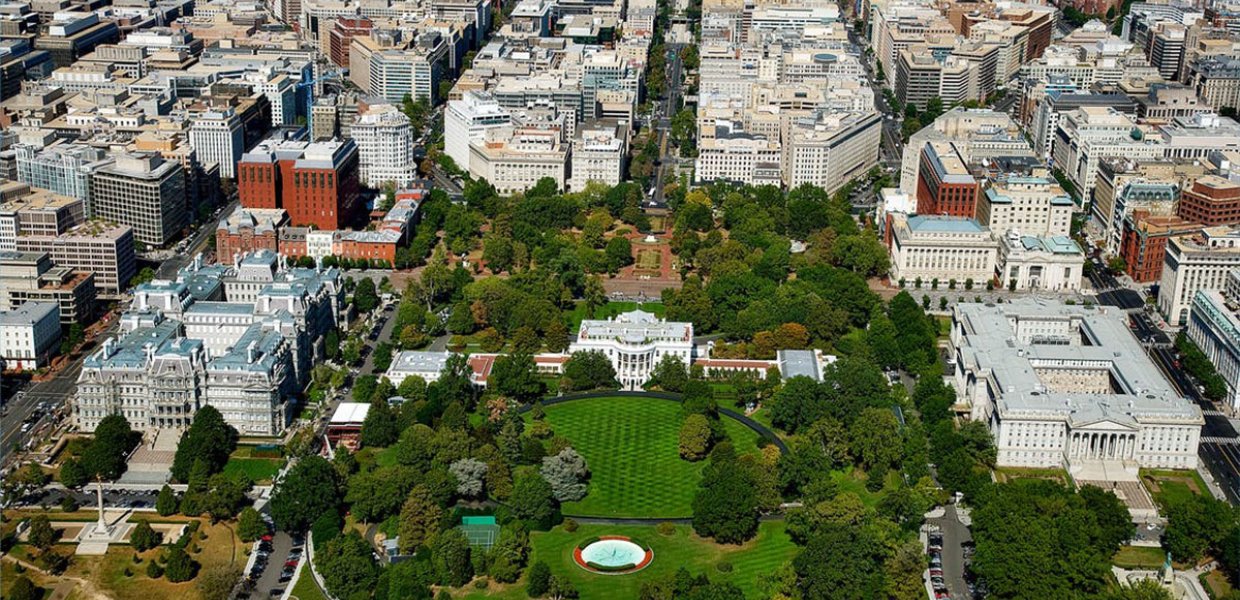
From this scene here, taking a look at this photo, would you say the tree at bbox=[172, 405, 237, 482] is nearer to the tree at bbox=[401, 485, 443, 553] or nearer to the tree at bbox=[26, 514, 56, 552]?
the tree at bbox=[26, 514, 56, 552]

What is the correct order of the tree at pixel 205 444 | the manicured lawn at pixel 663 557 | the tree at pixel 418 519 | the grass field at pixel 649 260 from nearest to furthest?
the manicured lawn at pixel 663 557
the tree at pixel 418 519
the tree at pixel 205 444
the grass field at pixel 649 260

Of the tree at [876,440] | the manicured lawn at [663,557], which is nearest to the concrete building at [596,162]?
the tree at [876,440]

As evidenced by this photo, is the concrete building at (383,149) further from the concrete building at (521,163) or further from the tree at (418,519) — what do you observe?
the tree at (418,519)

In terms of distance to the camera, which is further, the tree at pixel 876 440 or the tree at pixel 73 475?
the tree at pixel 876 440

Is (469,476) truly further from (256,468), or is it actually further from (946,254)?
(946,254)

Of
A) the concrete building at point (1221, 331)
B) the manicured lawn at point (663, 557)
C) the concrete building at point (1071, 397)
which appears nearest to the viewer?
the manicured lawn at point (663, 557)

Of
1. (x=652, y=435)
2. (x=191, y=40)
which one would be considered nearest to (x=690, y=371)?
(x=652, y=435)

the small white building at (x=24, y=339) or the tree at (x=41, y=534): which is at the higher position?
the small white building at (x=24, y=339)

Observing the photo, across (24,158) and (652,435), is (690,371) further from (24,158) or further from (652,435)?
(24,158)
